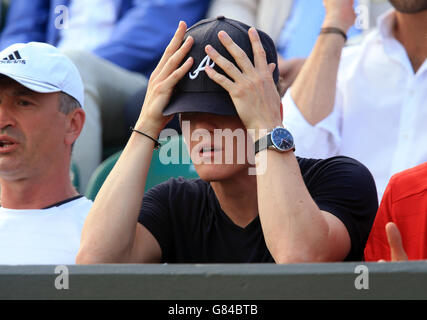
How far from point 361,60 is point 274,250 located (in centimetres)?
124

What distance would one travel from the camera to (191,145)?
→ 1689 mm

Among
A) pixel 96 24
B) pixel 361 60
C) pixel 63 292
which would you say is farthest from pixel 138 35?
pixel 63 292

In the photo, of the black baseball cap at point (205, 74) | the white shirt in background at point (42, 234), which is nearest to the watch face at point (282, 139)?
the black baseball cap at point (205, 74)

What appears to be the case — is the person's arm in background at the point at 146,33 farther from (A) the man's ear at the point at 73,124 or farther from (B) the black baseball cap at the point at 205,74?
(B) the black baseball cap at the point at 205,74

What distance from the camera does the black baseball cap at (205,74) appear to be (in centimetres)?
164

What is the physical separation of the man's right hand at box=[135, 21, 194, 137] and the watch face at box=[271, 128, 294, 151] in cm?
27

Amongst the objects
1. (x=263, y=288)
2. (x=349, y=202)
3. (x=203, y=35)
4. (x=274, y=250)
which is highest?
(x=203, y=35)

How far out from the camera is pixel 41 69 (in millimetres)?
2148

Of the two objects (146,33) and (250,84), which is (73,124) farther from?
(146,33)

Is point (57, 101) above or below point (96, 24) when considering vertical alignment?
below

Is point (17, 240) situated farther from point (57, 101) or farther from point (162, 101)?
point (162, 101)

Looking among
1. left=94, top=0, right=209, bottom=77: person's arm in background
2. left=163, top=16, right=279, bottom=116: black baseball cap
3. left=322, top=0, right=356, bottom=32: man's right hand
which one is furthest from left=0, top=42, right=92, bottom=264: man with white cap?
left=94, top=0, right=209, bottom=77: person's arm in background

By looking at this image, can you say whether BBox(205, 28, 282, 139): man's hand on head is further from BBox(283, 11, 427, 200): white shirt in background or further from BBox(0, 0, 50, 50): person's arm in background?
BBox(0, 0, 50, 50): person's arm in background

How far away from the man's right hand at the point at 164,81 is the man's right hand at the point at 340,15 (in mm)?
1014
